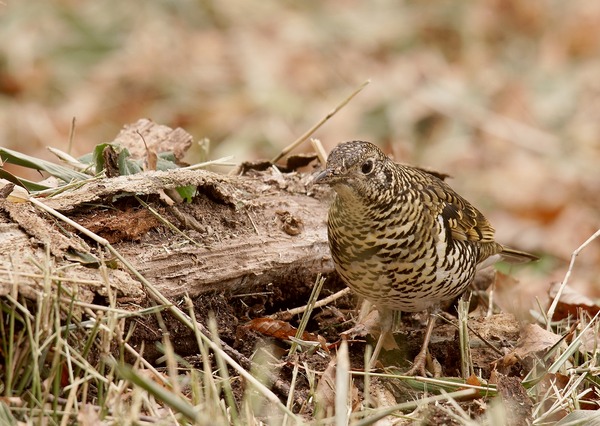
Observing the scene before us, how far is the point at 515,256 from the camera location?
5348 millimetres

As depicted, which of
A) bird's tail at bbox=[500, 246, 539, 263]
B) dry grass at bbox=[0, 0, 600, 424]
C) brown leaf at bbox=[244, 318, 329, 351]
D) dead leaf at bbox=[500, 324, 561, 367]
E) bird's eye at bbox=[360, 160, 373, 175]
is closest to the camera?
bird's eye at bbox=[360, 160, 373, 175]

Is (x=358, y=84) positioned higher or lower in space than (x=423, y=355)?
higher

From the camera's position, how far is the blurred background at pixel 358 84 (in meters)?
8.69

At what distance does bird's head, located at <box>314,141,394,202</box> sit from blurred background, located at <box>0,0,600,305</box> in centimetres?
364

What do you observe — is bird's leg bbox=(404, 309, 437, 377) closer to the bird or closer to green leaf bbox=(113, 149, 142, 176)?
the bird

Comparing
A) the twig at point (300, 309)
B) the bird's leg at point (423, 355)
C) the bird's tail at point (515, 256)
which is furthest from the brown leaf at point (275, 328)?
the bird's tail at point (515, 256)

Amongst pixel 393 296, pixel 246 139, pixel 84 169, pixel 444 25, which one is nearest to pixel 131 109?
pixel 246 139

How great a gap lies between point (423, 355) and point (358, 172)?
991mm

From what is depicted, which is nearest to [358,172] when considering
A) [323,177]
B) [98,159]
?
[323,177]

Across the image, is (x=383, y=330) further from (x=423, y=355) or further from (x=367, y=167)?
(x=367, y=167)

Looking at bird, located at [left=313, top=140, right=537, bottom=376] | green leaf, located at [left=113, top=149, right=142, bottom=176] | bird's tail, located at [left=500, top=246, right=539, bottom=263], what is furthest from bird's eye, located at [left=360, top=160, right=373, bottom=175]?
bird's tail, located at [left=500, top=246, right=539, bottom=263]

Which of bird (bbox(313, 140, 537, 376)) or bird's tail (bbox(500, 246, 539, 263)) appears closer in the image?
bird (bbox(313, 140, 537, 376))

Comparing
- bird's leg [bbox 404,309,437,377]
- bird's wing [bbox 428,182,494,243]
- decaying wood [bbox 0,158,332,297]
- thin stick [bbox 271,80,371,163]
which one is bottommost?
bird's leg [bbox 404,309,437,377]

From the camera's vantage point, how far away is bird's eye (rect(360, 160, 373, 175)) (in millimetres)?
3953
